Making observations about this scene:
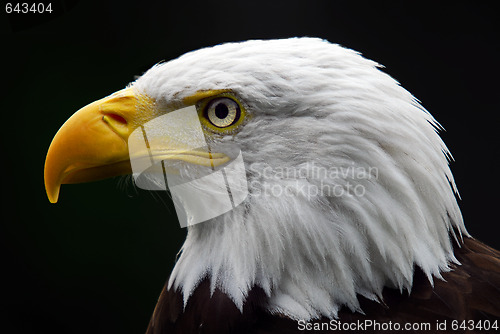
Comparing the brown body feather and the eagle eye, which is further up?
the eagle eye

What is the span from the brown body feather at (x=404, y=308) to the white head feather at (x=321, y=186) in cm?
2

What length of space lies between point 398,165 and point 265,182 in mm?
258

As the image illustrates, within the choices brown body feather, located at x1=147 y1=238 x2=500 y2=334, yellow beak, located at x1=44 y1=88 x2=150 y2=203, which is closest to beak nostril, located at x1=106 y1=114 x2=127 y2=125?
yellow beak, located at x1=44 y1=88 x2=150 y2=203

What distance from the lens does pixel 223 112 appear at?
3.59 feet

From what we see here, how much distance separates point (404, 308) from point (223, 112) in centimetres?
51

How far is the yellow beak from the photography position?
1117 millimetres

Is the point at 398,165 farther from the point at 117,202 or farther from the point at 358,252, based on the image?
the point at 117,202

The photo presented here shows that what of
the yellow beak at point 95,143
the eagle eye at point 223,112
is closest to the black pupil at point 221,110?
the eagle eye at point 223,112

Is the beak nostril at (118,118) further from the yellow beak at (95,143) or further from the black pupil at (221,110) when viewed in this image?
the black pupil at (221,110)

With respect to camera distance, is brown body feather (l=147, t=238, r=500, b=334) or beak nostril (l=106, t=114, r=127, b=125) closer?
brown body feather (l=147, t=238, r=500, b=334)

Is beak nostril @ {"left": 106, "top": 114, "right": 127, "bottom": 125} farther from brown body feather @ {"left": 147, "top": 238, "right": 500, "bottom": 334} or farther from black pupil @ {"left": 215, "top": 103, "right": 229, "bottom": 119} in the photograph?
Answer: brown body feather @ {"left": 147, "top": 238, "right": 500, "bottom": 334}

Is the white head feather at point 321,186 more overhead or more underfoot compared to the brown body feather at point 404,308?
more overhead

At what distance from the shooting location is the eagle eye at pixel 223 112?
1087 mm

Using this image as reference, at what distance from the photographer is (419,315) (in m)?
1.05
